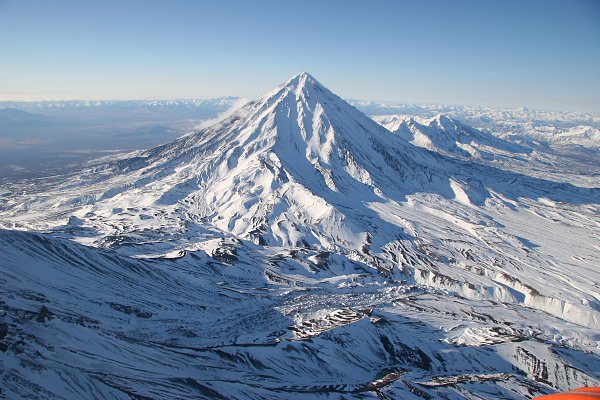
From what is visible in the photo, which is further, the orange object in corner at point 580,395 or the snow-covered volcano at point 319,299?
the snow-covered volcano at point 319,299

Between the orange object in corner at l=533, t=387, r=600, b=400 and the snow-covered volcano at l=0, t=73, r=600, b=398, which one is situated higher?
the orange object in corner at l=533, t=387, r=600, b=400

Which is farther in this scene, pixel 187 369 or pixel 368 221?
pixel 368 221

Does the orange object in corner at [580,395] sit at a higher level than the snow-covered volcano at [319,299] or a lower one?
Result: higher

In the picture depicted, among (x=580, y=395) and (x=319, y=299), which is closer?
(x=580, y=395)

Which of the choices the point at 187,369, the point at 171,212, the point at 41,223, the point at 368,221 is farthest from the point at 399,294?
the point at 41,223

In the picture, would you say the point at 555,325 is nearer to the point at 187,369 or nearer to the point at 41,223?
the point at 187,369

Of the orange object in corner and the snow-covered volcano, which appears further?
the snow-covered volcano

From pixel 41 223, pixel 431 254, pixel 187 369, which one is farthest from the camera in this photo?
pixel 41 223

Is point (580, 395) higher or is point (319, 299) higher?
point (580, 395)

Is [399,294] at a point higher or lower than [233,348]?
lower

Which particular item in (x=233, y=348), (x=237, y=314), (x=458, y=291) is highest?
(x=233, y=348)

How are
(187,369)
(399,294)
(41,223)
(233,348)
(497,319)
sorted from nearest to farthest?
1. (187,369)
2. (233,348)
3. (497,319)
4. (399,294)
5. (41,223)
